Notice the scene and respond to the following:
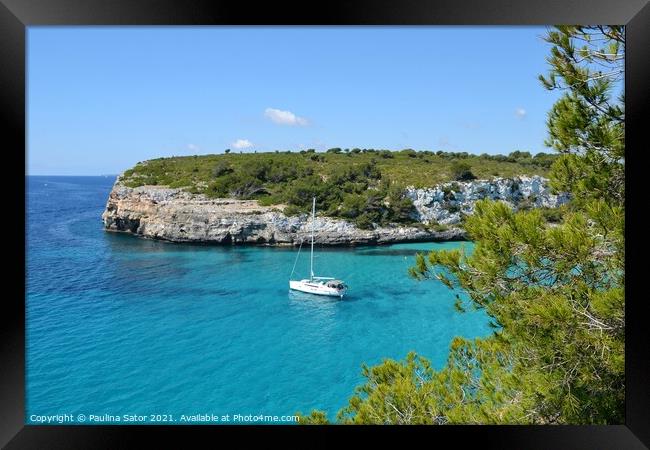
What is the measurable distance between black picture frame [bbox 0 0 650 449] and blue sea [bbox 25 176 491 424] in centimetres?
540

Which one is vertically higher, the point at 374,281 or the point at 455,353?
the point at 455,353

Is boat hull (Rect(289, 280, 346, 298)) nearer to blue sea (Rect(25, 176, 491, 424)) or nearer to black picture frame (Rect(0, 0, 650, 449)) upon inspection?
blue sea (Rect(25, 176, 491, 424))

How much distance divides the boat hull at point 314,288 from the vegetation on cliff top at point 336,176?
3978mm

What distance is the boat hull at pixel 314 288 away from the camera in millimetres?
13330

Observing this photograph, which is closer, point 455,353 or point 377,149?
point 455,353

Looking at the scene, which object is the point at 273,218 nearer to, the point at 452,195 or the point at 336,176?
the point at 336,176

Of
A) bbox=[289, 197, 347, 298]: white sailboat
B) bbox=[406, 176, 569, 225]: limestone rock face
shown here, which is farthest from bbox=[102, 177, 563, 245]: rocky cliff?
bbox=[289, 197, 347, 298]: white sailboat

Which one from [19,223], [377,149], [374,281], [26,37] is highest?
[377,149]

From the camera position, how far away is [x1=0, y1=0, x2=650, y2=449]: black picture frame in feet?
4.91

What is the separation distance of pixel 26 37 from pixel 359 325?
423 inches
